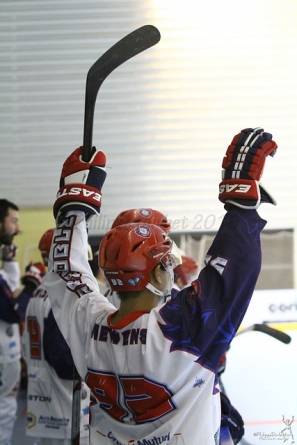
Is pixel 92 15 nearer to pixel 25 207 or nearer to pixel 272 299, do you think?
pixel 25 207

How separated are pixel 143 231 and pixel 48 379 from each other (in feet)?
5.30

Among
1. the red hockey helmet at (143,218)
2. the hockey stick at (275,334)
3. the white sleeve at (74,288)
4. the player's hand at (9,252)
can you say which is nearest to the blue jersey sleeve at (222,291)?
the white sleeve at (74,288)

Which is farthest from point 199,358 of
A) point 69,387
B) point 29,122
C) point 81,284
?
point 29,122

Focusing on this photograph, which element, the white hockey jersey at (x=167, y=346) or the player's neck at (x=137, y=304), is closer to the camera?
the white hockey jersey at (x=167, y=346)

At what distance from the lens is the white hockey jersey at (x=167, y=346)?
1282mm

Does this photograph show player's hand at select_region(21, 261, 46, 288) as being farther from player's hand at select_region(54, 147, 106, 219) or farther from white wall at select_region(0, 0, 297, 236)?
player's hand at select_region(54, 147, 106, 219)

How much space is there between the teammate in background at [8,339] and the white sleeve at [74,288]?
69.5 inches

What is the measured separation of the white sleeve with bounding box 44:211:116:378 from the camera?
1562mm

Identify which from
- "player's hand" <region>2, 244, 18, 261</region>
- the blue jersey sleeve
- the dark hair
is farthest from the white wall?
the blue jersey sleeve

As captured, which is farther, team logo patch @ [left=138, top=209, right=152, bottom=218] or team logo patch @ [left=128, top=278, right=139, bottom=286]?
team logo patch @ [left=138, top=209, right=152, bottom=218]

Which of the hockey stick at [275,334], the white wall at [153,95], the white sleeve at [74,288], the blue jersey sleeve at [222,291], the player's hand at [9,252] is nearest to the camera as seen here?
the blue jersey sleeve at [222,291]

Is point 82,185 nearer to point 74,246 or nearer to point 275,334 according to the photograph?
point 74,246

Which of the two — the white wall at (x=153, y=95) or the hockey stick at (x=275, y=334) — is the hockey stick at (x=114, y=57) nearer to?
the hockey stick at (x=275, y=334)

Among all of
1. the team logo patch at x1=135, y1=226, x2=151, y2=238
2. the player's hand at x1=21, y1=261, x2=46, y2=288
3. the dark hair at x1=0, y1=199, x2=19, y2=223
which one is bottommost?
the player's hand at x1=21, y1=261, x2=46, y2=288
